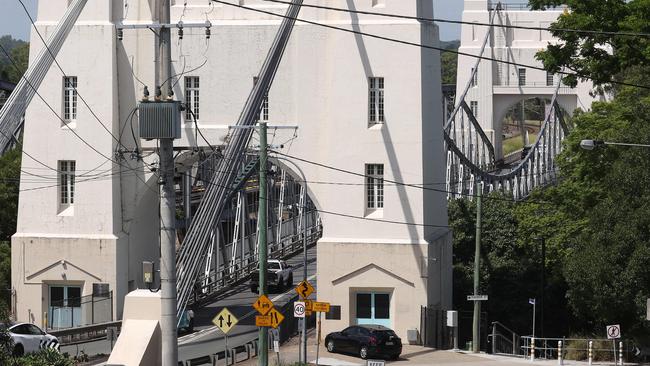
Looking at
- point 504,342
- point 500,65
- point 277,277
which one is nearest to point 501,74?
point 500,65

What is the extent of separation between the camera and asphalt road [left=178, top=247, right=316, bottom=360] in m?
51.7

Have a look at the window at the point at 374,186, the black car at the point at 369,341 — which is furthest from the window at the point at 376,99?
the black car at the point at 369,341

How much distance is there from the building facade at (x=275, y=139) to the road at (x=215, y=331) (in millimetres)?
3270

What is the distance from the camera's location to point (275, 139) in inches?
2277

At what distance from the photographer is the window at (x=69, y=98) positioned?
57.8 meters

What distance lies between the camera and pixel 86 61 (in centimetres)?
5784

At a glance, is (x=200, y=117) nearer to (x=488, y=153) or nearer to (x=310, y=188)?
(x=310, y=188)

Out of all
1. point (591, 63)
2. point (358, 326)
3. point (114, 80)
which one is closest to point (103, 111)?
point (114, 80)

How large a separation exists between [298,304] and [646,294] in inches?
549

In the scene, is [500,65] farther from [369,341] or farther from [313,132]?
[369,341]

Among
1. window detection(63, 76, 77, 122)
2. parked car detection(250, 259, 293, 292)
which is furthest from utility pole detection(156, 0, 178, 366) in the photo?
parked car detection(250, 259, 293, 292)

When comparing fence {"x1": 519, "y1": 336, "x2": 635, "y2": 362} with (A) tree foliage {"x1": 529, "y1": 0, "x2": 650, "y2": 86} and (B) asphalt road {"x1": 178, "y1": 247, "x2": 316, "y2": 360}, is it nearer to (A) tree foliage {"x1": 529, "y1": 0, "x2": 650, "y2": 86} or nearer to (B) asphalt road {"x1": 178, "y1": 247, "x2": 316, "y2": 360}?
(A) tree foliage {"x1": 529, "y1": 0, "x2": 650, "y2": 86}

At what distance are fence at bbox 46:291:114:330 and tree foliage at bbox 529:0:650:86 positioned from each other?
1876 cm

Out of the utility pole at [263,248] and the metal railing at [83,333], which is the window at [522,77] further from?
the utility pole at [263,248]
